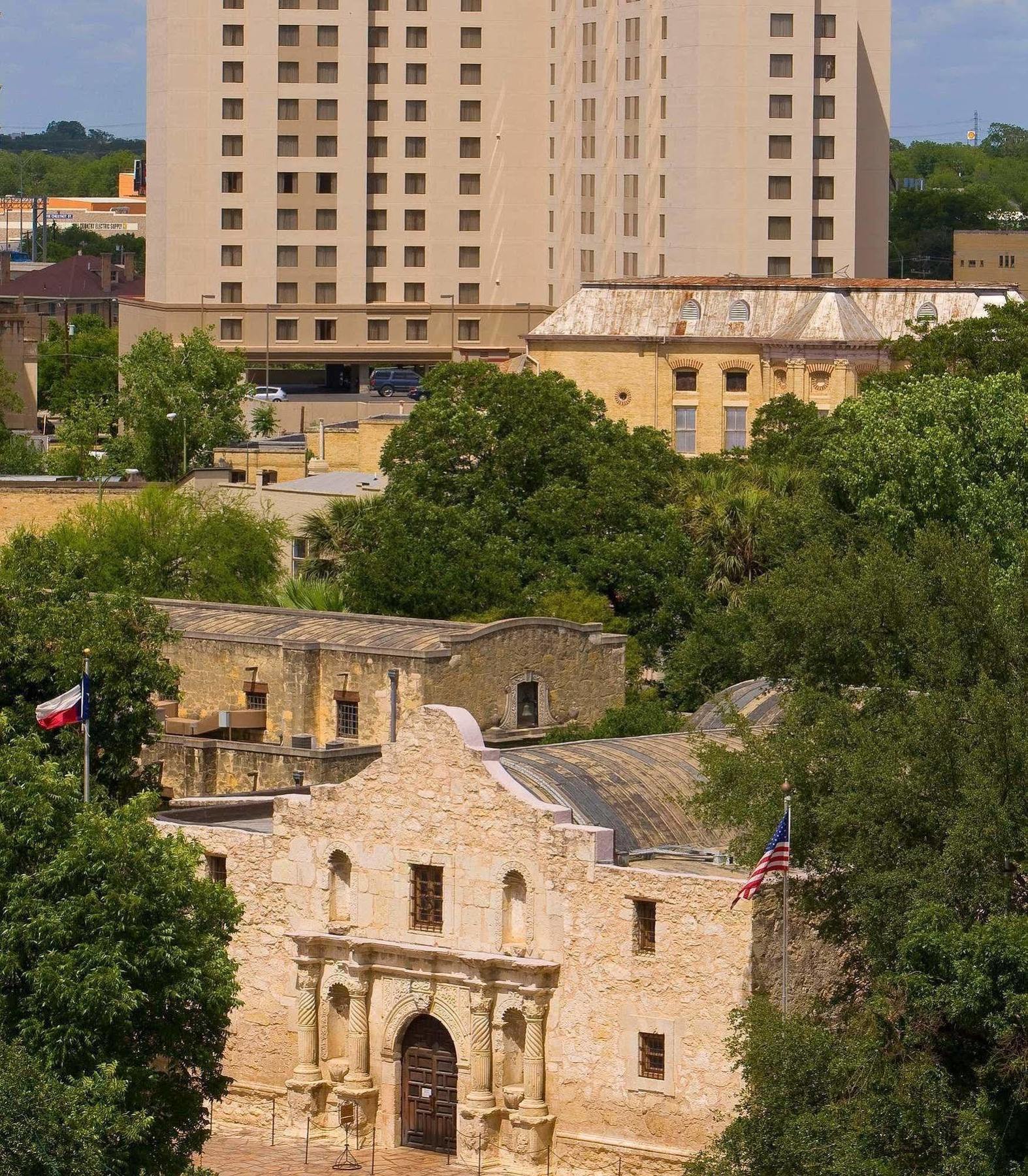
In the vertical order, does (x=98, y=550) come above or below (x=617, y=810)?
above

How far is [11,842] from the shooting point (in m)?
45.3

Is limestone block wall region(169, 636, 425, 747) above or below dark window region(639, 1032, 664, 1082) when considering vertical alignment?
above

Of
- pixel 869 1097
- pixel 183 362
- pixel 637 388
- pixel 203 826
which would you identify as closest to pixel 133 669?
pixel 203 826

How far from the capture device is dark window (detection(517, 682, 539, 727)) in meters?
65.4

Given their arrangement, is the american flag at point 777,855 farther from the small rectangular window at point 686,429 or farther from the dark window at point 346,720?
the small rectangular window at point 686,429

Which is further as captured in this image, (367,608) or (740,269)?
(740,269)

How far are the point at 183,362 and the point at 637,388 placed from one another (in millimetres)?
23568

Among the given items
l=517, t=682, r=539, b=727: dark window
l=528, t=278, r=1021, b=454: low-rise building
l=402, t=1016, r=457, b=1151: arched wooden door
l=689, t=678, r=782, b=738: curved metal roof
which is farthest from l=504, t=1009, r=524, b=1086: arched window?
l=528, t=278, r=1021, b=454: low-rise building

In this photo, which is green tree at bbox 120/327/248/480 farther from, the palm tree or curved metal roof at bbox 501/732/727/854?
curved metal roof at bbox 501/732/727/854

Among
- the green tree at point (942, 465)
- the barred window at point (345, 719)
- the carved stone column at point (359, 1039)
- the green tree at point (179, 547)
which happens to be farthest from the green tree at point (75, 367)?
the carved stone column at point (359, 1039)

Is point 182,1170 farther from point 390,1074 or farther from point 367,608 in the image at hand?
point 367,608

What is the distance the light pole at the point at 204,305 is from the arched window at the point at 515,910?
105926 mm

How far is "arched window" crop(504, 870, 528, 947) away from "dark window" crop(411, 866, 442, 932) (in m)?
1.40

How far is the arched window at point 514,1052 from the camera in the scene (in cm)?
5084
